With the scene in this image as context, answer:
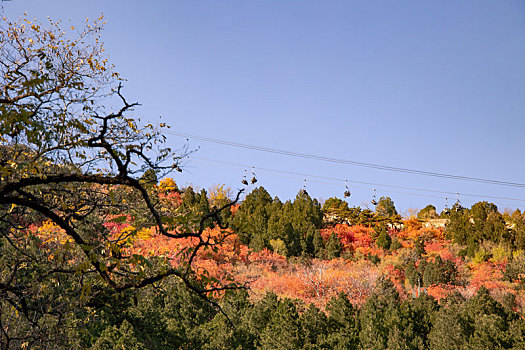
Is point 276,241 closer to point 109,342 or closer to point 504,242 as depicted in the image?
point 504,242

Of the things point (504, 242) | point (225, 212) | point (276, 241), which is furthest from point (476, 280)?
point (225, 212)

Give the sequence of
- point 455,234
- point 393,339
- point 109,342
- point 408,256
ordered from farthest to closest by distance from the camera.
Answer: point 455,234 < point 408,256 < point 393,339 < point 109,342

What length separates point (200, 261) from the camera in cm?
2828

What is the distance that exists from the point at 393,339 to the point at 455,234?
24.7 meters

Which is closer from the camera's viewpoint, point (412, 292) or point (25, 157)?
point (25, 157)

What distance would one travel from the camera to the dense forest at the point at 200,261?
4.46 m

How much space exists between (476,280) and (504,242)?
687cm

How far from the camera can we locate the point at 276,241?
106 ft

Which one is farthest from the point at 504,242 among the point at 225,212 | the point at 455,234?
the point at 225,212

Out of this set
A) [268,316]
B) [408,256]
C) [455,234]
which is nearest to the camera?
[268,316]

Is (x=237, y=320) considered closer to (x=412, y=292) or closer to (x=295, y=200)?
(x=412, y=292)

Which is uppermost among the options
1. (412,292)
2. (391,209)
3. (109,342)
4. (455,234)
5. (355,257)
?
(391,209)

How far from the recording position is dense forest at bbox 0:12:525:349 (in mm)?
4465

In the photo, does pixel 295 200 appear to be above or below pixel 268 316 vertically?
above
